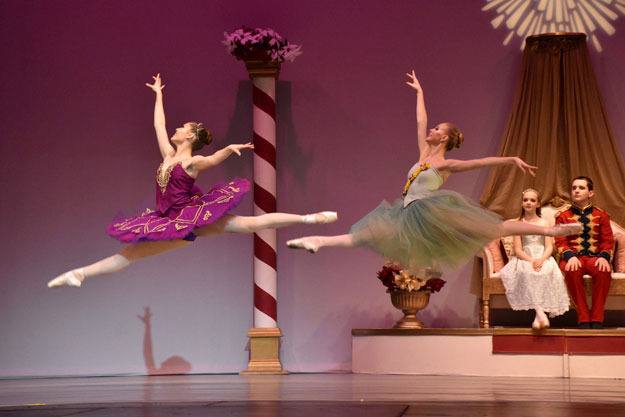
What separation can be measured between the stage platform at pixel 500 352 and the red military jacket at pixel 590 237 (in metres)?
0.59

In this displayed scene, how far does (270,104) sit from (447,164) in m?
2.42

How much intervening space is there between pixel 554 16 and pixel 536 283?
7.67 ft

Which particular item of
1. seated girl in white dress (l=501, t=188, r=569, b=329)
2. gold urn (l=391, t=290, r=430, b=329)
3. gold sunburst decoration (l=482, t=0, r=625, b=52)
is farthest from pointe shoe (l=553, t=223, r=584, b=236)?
gold sunburst decoration (l=482, t=0, r=625, b=52)

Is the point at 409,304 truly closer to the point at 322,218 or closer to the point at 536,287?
the point at 536,287

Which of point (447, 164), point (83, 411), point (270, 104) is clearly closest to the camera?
point (83, 411)

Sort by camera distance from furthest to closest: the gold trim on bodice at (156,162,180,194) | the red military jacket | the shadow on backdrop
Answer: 1. the shadow on backdrop
2. the red military jacket
3. the gold trim on bodice at (156,162,180,194)

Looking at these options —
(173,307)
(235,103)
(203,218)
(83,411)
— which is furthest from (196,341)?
(83,411)

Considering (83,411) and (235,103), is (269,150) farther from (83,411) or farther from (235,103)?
(83,411)

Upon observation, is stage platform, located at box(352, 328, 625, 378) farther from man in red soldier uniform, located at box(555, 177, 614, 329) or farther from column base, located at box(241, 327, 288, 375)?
column base, located at box(241, 327, 288, 375)

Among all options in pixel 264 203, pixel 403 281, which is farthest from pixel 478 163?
pixel 264 203

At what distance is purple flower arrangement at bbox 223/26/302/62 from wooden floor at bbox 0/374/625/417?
2.33 meters

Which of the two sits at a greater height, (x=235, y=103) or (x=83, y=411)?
(x=235, y=103)

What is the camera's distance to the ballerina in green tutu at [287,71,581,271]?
5.77m

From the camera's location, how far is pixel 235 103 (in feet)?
28.3
